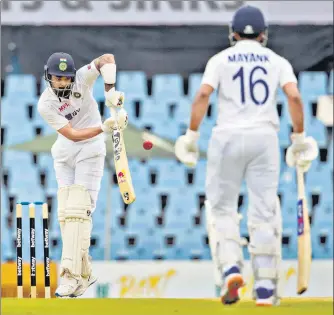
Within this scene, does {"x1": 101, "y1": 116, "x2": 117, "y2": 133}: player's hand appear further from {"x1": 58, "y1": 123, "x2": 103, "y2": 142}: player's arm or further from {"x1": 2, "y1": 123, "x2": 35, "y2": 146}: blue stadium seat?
{"x1": 2, "y1": 123, "x2": 35, "y2": 146}: blue stadium seat

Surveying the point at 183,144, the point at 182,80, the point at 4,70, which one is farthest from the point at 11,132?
the point at 183,144

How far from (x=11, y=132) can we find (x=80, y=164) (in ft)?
19.4

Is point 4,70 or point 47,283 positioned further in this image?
point 4,70

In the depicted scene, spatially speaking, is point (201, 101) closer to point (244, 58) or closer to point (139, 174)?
point (244, 58)

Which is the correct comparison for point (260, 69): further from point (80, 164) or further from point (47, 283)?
point (47, 283)

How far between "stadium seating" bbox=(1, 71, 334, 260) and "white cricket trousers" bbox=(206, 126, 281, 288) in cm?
688

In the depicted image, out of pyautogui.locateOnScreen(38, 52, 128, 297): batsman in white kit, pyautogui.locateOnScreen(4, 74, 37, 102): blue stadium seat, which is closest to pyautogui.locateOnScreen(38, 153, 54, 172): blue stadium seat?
pyautogui.locateOnScreen(4, 74, 37, 102): blue stadium seat

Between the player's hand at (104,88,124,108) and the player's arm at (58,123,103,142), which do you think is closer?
the player's hand at (104,88,124,108)

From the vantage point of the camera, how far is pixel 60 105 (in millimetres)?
7500

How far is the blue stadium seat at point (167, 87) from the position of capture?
13.3m

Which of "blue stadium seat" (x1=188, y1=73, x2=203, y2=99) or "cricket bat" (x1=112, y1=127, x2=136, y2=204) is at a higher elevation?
"blue stadium seat" (x1=188, y1=73, x2=203, y2=99)

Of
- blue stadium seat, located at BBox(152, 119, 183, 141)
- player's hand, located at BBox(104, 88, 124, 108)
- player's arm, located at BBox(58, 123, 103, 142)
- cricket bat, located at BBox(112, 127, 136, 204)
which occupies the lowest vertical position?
cricket bat, located at BBox(112, 127, 136, 204)

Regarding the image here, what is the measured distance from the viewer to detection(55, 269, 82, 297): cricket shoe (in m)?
7.28

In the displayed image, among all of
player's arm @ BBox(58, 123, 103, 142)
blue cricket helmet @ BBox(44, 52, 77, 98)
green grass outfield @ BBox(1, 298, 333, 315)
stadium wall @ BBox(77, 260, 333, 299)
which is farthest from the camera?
stadium wall @ BBox(77, 260, 333, 299)
